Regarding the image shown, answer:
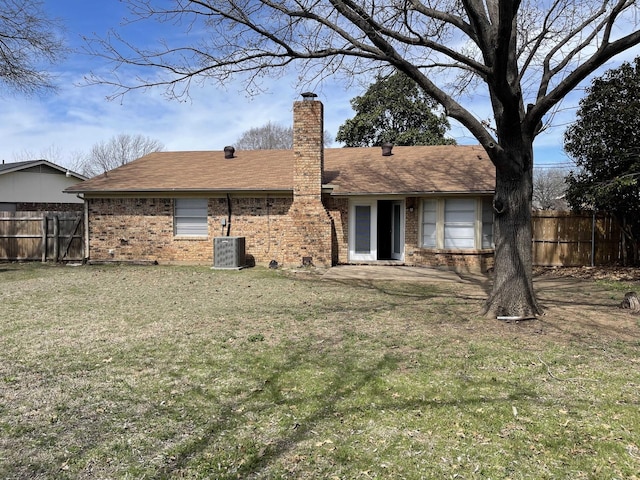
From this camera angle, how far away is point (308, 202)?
1392 cm

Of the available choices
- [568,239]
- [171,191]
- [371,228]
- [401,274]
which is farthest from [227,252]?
[568,239]

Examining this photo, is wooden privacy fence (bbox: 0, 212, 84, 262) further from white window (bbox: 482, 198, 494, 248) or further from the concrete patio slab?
white window (bbox: 482, 198, 494, 248)

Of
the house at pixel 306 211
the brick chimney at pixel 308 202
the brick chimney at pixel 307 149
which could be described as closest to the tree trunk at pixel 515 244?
the house at pixel 306 211

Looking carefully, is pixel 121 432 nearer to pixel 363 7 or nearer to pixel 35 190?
pixel 363 7

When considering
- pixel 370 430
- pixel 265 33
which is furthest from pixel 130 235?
pixel 370 430

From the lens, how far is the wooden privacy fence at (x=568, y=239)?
49.8 ft

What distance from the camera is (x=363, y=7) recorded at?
692cm

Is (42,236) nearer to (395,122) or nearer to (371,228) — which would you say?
(371,228)

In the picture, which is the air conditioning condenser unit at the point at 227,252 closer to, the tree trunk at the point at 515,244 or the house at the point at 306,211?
the house at the point at 306,211

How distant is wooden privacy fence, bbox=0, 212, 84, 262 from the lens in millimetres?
15656

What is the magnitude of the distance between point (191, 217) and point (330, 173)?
196 inches

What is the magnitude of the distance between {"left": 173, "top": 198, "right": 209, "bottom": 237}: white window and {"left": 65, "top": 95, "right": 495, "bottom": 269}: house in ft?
0.11

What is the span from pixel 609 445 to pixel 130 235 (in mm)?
14849

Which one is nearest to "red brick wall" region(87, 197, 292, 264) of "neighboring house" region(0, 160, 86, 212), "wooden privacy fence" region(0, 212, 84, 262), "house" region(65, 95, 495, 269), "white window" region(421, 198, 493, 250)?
"house" region(65, 95, 495, 269)
